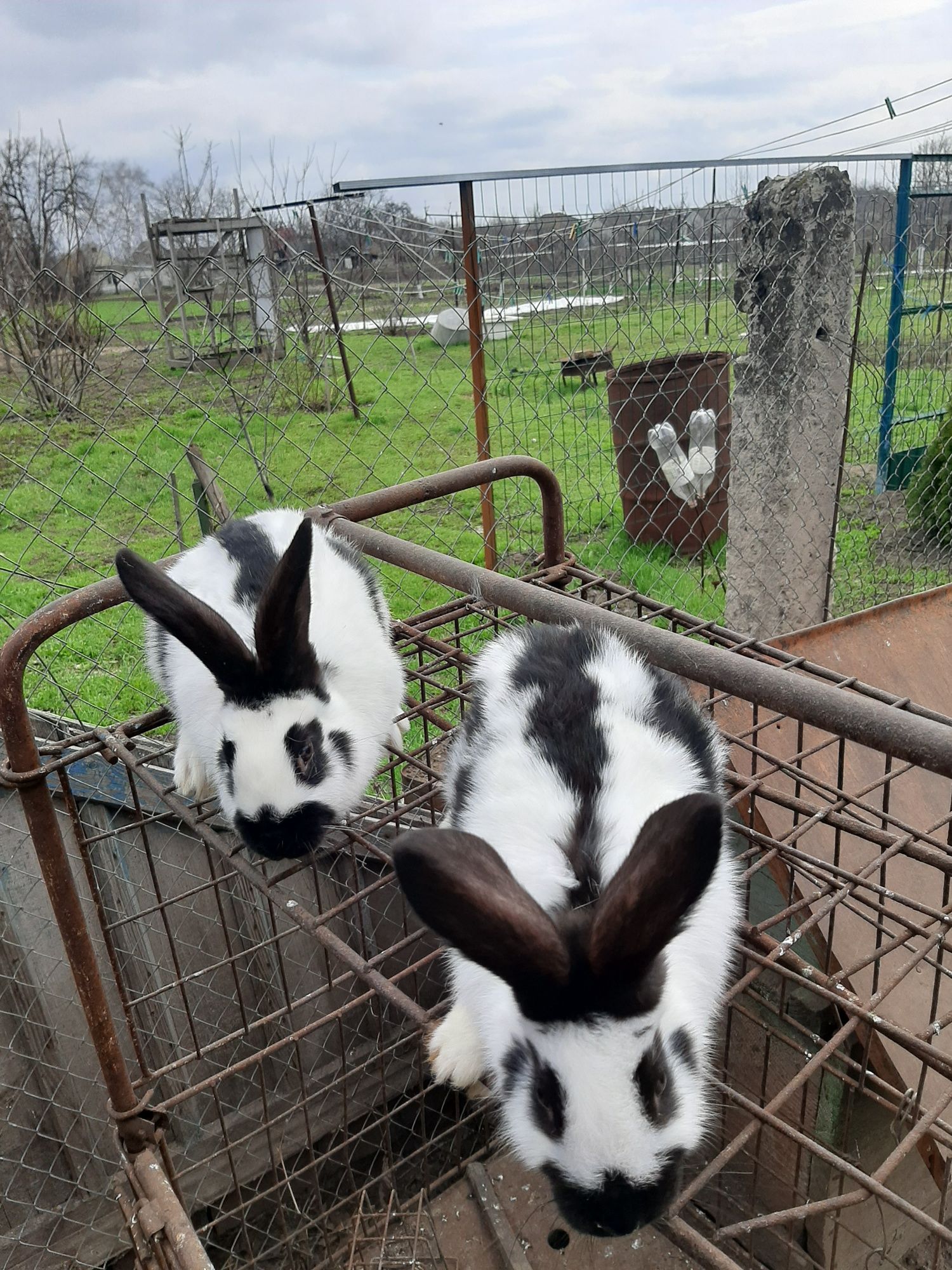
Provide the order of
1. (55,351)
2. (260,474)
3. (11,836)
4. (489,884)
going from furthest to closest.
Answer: (55,351)
(260,474)
(11,836)
(489,884)

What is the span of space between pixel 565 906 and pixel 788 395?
338 centimetres

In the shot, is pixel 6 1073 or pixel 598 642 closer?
pixel 598 642

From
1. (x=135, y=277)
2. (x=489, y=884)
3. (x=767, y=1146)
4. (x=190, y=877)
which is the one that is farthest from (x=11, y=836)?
(x=135, y=277)

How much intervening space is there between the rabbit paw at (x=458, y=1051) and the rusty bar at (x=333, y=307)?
3013 mm

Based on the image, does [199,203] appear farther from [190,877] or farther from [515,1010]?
[515,1010]

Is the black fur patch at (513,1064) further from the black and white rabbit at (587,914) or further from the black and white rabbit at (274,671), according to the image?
the black and white rabbit at (274,671)

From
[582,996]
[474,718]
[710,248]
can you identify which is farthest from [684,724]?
[710,248]

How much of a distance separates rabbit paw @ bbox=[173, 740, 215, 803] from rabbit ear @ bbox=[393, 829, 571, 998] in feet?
3.86

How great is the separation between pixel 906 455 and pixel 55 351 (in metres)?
5.43

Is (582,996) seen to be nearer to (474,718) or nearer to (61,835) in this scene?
(474,718)

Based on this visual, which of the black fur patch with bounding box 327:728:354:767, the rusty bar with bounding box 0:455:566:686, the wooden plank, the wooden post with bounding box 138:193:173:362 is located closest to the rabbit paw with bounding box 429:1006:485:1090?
the black fur patch with bounding box 327:728:354:767

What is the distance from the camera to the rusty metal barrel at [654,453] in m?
5.52

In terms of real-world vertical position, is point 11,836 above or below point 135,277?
below

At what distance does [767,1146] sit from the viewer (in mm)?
2666
